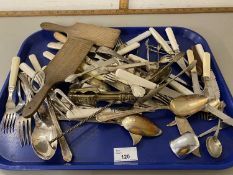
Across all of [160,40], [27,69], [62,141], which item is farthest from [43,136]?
[160,40]

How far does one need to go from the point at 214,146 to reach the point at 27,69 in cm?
46

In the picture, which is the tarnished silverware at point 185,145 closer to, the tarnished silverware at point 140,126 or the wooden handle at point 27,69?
the tarnished silverware at point 140,126

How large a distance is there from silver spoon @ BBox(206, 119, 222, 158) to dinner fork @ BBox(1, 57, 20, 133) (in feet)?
1.34

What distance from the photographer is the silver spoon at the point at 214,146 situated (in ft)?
1.88

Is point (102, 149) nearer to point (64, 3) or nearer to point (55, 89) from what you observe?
point (55, 89)

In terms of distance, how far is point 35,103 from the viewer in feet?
1.91

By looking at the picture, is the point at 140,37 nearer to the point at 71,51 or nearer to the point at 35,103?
the point at 71,51

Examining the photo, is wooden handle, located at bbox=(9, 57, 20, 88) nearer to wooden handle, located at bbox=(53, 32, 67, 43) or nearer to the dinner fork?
the dinner fork

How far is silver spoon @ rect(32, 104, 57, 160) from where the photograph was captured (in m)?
0.57

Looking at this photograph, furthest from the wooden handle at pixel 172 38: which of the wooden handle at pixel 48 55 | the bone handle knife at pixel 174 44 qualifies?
the wooden handle at pixel 48 55

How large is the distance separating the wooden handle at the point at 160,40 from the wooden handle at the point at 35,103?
1.05ft

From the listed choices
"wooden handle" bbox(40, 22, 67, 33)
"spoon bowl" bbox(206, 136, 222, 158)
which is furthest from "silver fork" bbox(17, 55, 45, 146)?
"spoon bowl" bbox(206, 136, 222, 158)

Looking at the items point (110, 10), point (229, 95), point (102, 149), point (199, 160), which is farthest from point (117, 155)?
point (110, 10)

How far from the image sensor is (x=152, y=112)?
2.12ft
